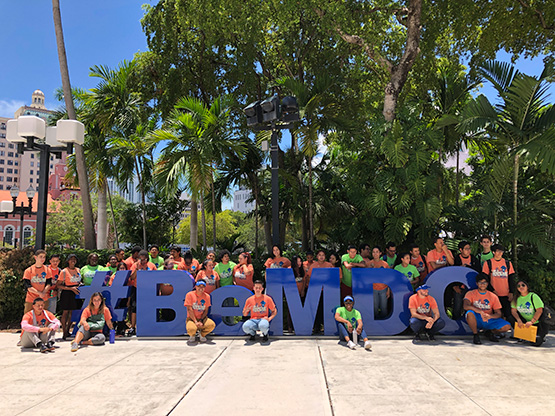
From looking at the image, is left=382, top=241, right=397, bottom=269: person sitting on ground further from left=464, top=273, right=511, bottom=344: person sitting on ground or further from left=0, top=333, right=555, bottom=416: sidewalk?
left=0, top=333, right=555, bottom=416: sidewalk

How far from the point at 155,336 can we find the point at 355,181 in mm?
6793

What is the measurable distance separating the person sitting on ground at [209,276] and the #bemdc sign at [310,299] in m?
0.23

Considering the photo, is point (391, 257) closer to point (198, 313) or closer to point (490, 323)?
point (490, 323)

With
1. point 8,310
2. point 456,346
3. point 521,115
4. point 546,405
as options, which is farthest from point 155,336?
point 521,115

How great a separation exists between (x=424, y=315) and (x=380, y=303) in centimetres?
92

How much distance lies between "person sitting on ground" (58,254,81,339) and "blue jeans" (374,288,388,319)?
6029 millimetres

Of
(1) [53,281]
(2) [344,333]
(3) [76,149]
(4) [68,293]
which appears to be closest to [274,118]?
(2) [344,333]

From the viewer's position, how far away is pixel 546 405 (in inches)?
161

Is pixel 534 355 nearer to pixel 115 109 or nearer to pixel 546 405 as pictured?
pixel 546 405

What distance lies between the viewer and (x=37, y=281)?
7.57 m

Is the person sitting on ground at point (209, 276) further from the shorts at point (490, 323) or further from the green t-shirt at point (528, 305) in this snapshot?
the green t-shirt at point (528, 305)

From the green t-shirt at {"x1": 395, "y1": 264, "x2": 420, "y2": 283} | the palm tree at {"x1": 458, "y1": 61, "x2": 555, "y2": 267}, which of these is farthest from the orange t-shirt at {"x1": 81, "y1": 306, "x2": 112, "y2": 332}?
the palm tree at {"x1": 458, "y1": 61, "x2": 555, "y2": 267}

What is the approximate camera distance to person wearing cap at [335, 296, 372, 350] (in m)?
6.85

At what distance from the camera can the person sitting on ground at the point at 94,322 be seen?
275 inches
